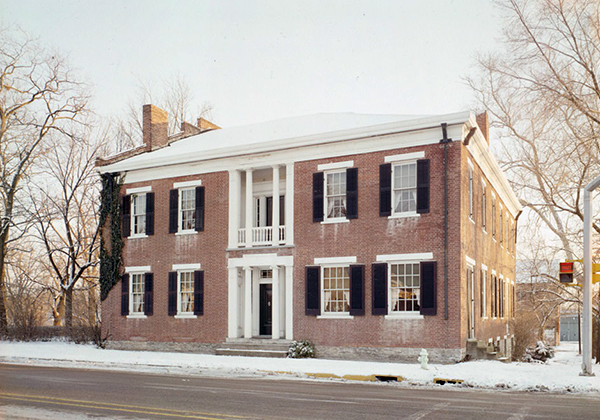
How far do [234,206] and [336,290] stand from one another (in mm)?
5750

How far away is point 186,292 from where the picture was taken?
88.5 feet

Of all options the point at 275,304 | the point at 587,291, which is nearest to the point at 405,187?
the point at 275,304

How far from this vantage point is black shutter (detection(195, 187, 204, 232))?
87.5 ft

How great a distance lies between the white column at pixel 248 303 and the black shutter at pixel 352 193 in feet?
16.4

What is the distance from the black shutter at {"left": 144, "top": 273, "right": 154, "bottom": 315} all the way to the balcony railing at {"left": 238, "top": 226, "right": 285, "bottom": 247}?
4.84 m

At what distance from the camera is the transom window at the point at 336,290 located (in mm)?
23219

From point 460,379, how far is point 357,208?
335 inches

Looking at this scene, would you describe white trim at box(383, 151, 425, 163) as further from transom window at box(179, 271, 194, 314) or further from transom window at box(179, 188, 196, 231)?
transom window at box(179, 271, 194, 314)

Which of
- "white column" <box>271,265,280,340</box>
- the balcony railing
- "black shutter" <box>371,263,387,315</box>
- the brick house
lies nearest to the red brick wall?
the brick house

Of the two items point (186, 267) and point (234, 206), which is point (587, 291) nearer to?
point (234, 206)

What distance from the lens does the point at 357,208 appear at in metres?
23.1

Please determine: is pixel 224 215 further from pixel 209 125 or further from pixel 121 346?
pixel 209 125

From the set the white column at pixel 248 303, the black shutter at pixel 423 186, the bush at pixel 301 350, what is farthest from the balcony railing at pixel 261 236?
the black shutter at pixel 423 186

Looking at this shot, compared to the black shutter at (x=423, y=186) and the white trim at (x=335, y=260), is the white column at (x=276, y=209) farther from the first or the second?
the black shutter at (x=423, y=186)
